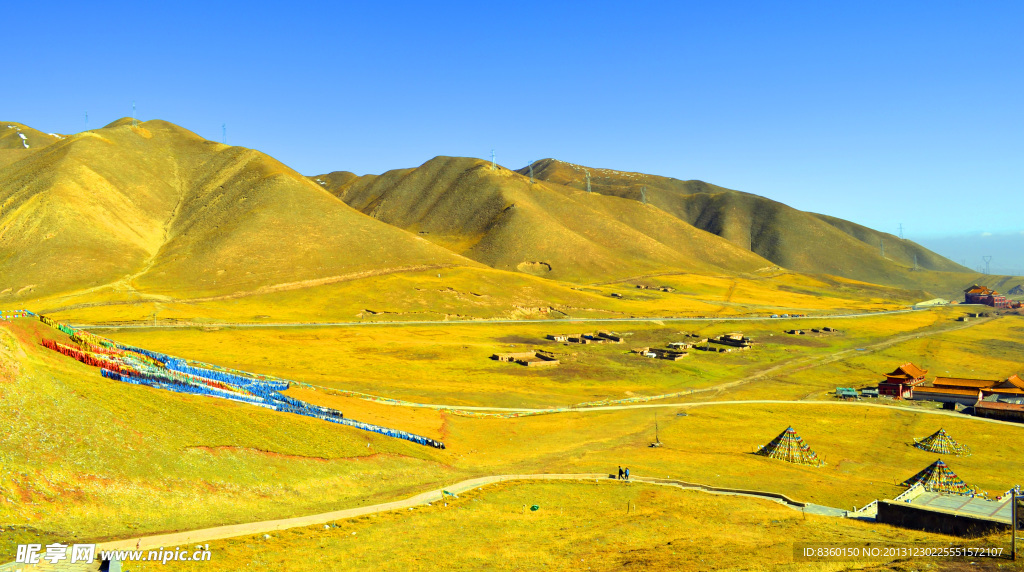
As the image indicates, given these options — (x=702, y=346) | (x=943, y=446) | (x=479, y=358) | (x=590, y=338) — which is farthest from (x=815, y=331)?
(x=943, y=446)

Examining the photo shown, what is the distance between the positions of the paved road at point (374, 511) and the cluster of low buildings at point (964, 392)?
48.1m

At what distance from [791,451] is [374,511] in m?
36.1

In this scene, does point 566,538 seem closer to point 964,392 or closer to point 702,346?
point 964,392

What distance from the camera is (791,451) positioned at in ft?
180

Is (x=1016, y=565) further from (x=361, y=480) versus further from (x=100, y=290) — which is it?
(x=100, y=290)

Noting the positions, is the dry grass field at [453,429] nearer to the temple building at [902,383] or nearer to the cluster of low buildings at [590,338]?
the cluster of low buildings at [590,338]

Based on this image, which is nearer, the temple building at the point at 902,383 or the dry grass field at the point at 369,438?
the dry grass field at the point at 369,438

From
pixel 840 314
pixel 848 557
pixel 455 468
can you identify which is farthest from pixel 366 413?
pixel 840 314

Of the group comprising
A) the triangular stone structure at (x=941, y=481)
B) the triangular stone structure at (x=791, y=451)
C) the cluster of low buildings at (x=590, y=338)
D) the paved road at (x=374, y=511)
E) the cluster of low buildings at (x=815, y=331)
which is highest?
the cluster of low buildings at (x=815, y=331)

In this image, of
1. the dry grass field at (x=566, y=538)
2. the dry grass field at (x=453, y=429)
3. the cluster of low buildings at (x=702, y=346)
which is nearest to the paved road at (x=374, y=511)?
the dry grass field at (x=566, y=538)

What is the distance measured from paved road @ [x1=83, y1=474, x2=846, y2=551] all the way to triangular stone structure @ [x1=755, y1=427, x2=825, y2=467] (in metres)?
13.0

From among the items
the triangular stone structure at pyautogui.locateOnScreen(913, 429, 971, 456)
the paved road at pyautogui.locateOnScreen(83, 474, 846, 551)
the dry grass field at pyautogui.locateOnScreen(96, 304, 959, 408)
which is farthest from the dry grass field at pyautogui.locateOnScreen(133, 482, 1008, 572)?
the dry grass field at pyautogui.locateOnScreen(96, 304, 959, 408)

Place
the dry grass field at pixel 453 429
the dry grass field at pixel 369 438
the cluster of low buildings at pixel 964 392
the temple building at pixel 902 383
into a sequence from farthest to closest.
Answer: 1. the temple building at pixel 902 383
2. the cluster of low buildings at pixel 964 392
3. the dry grass field at pixel 369 438
4. the dry grass field at pixel 453 429

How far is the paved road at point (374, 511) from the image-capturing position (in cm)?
2727
